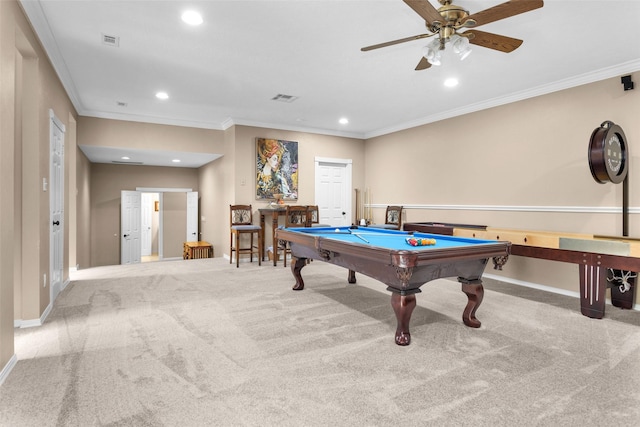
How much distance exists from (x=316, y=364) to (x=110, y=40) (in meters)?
3.43

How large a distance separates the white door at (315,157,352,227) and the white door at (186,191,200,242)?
367 centimetres

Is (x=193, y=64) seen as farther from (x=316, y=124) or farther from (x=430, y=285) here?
(x=430, y=285)

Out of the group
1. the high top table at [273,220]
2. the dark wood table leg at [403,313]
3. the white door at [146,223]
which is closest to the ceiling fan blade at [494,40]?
the dark wood table leg at [403,313]

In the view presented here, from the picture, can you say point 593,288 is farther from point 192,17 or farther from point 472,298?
point 192,17

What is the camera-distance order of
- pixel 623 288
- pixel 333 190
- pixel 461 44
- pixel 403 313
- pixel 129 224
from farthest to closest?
1. pixel 129 224
2. pixel 333 190
3. pixel 623 288
4. pixel 403 313
5. pixel 461 44

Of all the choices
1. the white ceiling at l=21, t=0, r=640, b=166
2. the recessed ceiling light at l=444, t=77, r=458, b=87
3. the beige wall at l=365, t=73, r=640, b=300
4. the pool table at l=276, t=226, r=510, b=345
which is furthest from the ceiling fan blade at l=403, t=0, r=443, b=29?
the beige wall at l=365, t=73, r=640, b=300

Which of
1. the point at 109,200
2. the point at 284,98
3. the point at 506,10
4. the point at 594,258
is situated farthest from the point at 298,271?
the point at 109,200

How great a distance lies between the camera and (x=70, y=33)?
127 inches

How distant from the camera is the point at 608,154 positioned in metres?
3.48

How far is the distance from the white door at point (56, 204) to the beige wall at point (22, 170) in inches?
7.7

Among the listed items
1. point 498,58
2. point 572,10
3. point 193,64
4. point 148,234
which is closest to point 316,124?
point 193,64

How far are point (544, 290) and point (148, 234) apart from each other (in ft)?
35.0

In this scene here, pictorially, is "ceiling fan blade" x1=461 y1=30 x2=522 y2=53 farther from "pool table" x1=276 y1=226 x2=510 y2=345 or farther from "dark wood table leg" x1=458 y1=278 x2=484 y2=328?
"dark wood table leg" x1=458 y1=278 x2=484 y2=328

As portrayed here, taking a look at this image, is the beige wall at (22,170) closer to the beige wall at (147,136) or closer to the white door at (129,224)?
the beige wall at (147,136)
